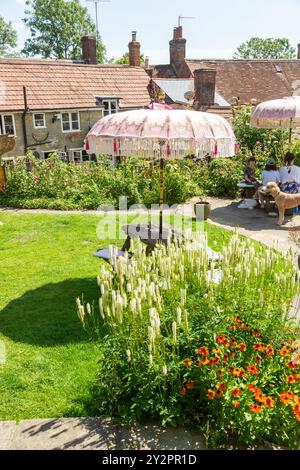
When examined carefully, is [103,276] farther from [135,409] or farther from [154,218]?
[154,218]

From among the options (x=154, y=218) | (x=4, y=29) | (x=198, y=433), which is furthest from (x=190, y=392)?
(x=4, y=29)

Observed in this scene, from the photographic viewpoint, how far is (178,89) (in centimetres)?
3052

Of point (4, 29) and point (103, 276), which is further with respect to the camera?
point (4, 29)

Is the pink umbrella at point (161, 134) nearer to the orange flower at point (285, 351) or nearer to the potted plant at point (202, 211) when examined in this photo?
the orange flower at point (285, 351)

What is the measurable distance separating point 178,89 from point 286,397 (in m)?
29.7

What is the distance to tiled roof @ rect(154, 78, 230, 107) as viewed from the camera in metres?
29.5

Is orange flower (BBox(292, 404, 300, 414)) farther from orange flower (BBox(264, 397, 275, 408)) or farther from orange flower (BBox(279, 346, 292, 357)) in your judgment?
orange flower (BBox(279, 346, 292, 357))

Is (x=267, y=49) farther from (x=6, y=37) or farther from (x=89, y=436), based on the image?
(x=89, y=436)

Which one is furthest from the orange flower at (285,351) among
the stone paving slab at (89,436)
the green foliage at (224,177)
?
the green foliage at (224,177)

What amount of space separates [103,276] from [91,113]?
86.0 ft

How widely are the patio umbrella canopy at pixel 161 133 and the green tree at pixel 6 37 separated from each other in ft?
205

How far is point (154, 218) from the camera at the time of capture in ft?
36.1

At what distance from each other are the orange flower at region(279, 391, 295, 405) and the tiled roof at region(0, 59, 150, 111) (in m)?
24.7

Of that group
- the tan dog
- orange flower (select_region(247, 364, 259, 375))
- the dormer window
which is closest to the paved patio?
the tan dog
